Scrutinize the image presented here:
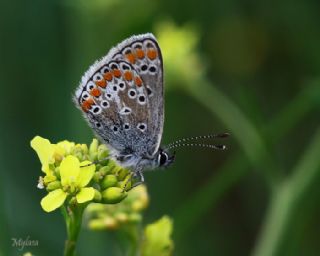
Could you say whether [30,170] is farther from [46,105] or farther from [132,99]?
[132,99]

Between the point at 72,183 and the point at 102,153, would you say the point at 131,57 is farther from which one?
the point at 72,183

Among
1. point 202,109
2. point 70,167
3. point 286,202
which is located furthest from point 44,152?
point 202,109

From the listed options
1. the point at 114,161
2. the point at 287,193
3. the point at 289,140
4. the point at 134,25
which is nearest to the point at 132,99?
the point at 114,161

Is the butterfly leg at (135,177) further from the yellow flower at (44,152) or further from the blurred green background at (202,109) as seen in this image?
the blurred green background at (202,109)

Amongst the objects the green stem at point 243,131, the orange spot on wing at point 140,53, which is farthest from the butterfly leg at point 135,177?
the green stem at point 243,131

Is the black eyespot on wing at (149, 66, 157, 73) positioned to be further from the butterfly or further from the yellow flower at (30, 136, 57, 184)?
the yellow flower at (30, 136, 57, 184)

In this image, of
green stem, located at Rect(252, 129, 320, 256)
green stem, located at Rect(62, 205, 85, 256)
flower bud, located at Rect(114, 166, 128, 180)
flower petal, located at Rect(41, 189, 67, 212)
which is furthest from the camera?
green stem, located at Rect(252, 129, 320, 256)

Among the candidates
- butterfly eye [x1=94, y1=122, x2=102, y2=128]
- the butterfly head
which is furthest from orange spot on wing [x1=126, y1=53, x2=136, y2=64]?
the butterfly head
